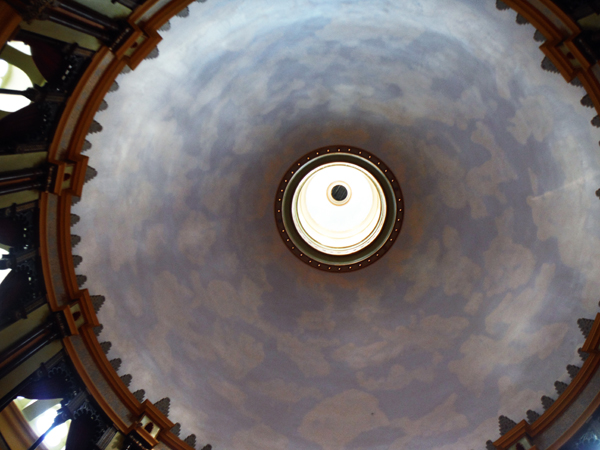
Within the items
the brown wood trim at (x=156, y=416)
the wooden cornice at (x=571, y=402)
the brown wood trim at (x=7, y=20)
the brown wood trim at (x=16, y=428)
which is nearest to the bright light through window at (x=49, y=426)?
the brown wood trim at (x=16, y=428)

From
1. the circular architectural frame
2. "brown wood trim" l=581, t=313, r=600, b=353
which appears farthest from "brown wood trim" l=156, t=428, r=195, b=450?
"brown wood trim" l=581, t=313, r=600, b=353

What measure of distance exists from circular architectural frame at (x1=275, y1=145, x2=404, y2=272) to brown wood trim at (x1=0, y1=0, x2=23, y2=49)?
7.94 m

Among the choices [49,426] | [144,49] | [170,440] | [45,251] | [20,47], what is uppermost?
[144,49]

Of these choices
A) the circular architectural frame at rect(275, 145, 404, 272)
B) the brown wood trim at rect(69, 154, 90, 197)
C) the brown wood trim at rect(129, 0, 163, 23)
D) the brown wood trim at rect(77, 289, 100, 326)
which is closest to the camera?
the brown wood trim at rect(129, 0, 163, 23)

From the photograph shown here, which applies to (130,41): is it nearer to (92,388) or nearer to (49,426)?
(92,388)

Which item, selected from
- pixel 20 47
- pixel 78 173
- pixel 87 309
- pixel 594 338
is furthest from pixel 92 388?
pixel 594 338

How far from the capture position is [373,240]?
1438 cm

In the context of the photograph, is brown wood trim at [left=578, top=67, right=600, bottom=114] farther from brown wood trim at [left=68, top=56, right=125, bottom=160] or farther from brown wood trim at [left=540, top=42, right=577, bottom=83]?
brown wood trim at [left=68, top=56, right=125, bottom=160]

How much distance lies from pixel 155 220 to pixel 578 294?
10337 mm

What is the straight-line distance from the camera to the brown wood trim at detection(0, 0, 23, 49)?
22.7ft

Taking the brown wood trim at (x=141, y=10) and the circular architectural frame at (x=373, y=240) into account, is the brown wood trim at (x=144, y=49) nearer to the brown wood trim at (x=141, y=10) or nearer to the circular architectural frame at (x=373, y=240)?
the brown wood trim at (x=141, y=10)

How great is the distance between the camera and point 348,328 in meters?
14.1

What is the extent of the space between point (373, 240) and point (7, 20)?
33.7ft

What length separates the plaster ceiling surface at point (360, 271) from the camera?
35.6ft
